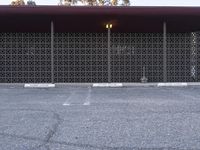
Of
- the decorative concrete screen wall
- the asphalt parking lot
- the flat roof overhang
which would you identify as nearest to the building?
the decorative concrete screen wall

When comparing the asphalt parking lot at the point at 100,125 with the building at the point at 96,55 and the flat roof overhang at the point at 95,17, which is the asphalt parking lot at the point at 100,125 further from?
the building at the point at 96,55

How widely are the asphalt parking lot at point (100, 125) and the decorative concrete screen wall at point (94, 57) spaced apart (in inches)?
Result: 446

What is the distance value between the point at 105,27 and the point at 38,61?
178 inches

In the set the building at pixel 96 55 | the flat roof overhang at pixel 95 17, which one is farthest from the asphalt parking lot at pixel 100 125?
the building at pixel 96 55

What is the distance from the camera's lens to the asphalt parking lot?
693 centimetres

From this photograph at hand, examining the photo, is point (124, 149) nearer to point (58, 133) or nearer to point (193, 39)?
point (58, 133)

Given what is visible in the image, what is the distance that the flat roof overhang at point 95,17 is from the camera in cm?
1733

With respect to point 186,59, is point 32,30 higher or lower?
higher

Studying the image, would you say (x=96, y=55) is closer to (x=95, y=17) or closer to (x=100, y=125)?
(x=95, y=17)

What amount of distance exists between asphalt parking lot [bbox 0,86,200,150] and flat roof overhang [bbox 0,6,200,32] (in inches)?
229

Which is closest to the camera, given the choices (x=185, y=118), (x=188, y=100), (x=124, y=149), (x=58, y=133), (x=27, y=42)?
(x=124, y=149)

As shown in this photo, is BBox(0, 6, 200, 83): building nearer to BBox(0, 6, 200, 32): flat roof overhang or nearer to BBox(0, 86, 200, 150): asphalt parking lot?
BBox(0, 6, 200, 32): flat roof overhang

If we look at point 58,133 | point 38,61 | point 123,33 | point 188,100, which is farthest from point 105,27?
point 58,133

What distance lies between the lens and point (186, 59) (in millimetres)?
24109
